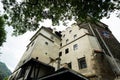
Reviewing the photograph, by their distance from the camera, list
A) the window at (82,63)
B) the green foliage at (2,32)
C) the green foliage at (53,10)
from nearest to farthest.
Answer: the green foliage at (53,10), the window at (82,63), the green foliage at (2,32)

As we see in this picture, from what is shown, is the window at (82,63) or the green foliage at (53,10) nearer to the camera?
the green foliage at (53,10)

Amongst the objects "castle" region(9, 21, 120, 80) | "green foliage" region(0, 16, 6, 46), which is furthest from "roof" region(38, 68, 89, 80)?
"green foliage" region(0, 16, 6, 46)

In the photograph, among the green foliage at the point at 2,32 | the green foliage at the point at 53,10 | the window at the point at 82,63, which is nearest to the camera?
the green foliage at the point at 53,10

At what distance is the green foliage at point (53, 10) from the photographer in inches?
420

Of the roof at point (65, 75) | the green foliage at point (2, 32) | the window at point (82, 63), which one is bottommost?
the roof at point (65, 75)

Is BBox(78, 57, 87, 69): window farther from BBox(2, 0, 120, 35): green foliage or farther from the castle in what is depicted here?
BBox(2, 0, 120, 35): green foliage

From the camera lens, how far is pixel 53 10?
12.4 meters

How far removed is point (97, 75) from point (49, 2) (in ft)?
31.7

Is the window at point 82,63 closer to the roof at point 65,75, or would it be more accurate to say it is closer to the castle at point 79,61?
the castle at point 79,61

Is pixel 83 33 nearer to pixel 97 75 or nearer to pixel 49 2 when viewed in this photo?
pixel 97 75

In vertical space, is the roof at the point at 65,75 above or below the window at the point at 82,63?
below

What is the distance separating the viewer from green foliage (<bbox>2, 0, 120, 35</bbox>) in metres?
10.7

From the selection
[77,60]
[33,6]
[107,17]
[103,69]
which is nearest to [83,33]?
[77,60]

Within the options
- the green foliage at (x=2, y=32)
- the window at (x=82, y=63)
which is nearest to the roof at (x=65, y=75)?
the window at (x=82, y=63)
